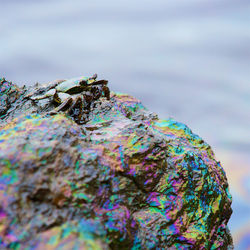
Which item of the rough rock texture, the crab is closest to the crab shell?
the crab

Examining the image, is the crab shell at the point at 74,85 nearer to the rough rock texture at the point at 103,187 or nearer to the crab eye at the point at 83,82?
the crab eye at the point at 83,82

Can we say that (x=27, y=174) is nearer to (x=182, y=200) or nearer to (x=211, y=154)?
(x=182, y=200)

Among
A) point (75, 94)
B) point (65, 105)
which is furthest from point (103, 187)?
point (75, 94)

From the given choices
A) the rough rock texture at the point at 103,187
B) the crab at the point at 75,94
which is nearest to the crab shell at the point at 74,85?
the crab at the point at 75,94

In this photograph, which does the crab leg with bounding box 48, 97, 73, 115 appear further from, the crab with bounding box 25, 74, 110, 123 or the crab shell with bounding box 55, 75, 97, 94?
the crab shell with bounding box 55, 75, 97, 94

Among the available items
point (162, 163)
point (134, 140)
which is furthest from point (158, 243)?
point (134, 140)
